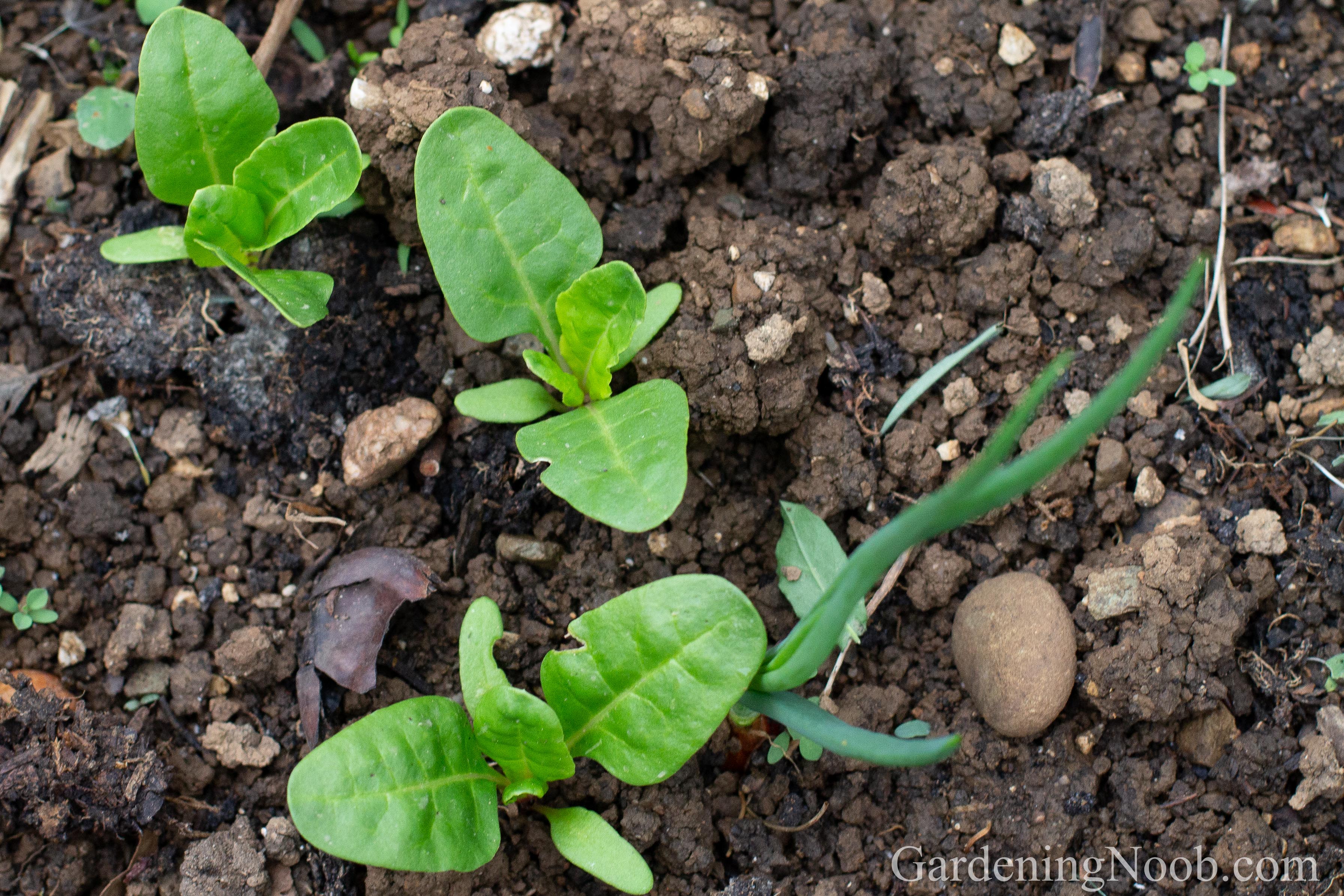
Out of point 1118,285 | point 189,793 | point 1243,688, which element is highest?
point 1118,285

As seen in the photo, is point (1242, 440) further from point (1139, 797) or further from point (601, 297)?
point (601, 297)

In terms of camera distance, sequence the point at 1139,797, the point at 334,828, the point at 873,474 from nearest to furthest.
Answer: the point at 334,828
the point at 1139,797
the point at 873,474

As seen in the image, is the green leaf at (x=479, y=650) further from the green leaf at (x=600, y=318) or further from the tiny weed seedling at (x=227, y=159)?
the tiny weed seedling at (x=227, y=159)

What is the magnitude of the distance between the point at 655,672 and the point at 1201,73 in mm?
1933

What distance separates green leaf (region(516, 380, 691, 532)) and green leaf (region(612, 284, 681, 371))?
0.11 m

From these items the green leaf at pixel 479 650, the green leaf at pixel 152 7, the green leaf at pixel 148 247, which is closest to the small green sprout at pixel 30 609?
the green leaf at pixel 148 247

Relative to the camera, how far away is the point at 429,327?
217 centimetres

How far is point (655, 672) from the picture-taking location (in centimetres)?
168

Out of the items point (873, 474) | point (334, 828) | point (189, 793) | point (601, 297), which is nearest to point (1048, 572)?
point (873, 474)

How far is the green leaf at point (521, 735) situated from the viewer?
1.64m

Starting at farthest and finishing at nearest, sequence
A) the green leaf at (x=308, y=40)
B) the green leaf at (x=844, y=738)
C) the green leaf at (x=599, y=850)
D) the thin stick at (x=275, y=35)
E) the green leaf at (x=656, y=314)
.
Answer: the green leaf at (x=308, y=40), the thin stick at (x=275, y=35), the green leaf at (x=656, y=314), the green leaf at (x=599, y=850), the green leaf at (x=844, y=738)

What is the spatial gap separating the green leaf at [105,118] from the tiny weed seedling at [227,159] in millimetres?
332

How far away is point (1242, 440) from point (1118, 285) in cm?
43

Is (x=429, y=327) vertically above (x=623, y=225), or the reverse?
(x=623, y=225)
